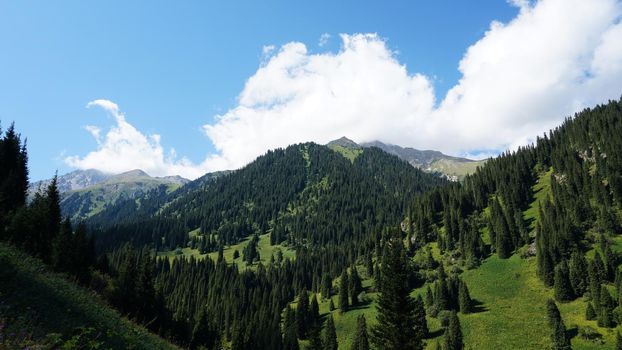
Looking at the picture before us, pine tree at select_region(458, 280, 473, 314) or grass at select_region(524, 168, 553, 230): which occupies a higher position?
grass at select_region(524, 168, 553, 230)

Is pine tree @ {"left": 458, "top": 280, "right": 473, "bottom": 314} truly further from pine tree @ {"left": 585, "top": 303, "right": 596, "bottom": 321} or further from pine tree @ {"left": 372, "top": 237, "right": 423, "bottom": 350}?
pine tree @ {"left": 372, "top": 237, "right": 423, "bottom": 350}

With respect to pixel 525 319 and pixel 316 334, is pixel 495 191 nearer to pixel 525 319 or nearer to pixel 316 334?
pixel 525 319

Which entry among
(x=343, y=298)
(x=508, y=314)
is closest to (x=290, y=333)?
(x=343, y=298)

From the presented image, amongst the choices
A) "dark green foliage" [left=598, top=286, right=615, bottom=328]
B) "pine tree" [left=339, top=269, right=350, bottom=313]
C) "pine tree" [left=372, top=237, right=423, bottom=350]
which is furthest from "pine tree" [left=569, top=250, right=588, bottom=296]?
"pine tree" [left=372, top=237, right=423, bottom=350]

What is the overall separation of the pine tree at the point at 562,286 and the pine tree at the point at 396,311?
8454 cm

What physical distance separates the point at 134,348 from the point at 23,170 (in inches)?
3710

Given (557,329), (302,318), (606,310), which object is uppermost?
(606,310)

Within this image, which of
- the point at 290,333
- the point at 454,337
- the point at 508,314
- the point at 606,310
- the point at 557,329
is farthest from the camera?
the point at 290,333

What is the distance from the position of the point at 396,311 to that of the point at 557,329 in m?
66.7

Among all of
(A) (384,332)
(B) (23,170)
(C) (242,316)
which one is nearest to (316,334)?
(A) (384,332)

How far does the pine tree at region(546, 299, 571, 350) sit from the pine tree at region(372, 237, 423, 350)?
61390 millimetres

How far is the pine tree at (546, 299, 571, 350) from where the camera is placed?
86381 mm

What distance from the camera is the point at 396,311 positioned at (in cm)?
4656

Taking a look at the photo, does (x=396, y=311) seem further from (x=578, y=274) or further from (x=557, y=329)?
(x=578, y=274)
